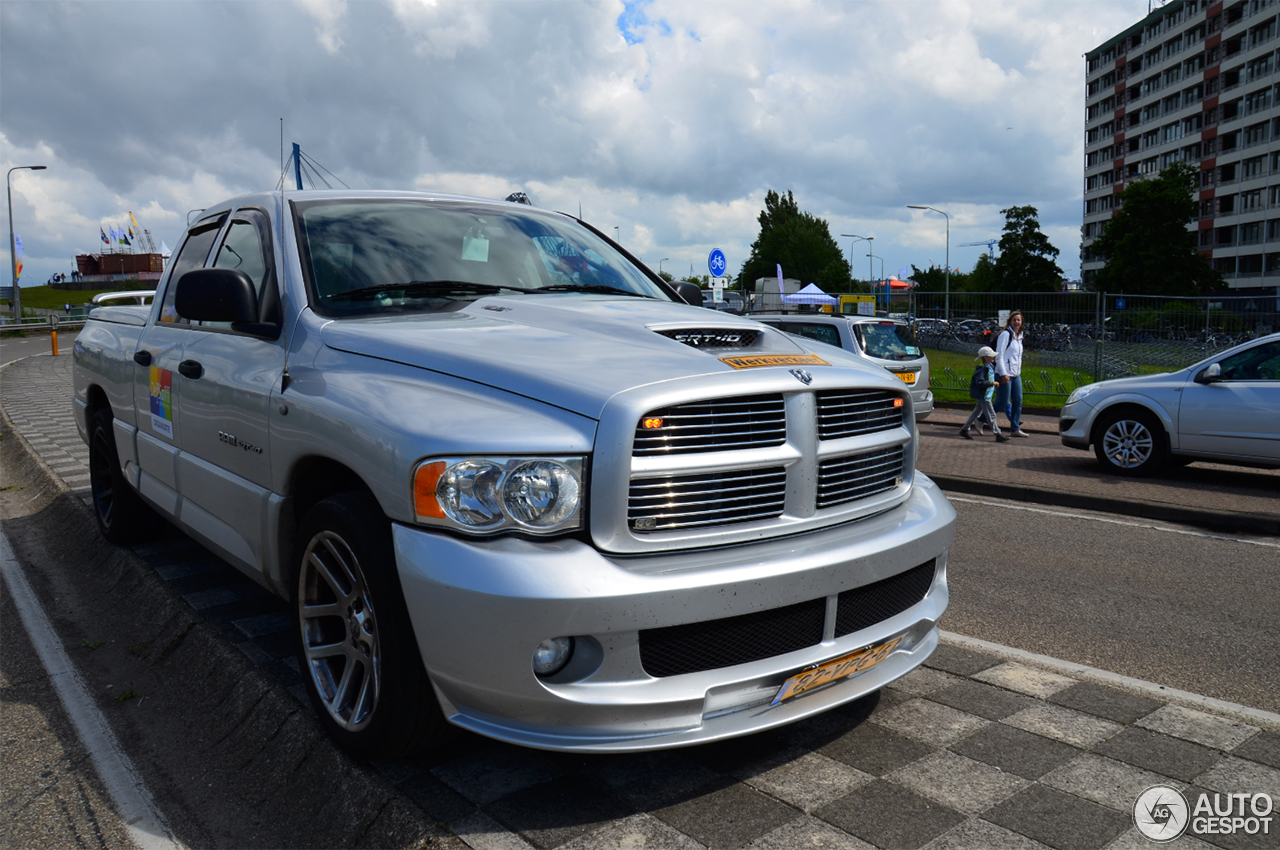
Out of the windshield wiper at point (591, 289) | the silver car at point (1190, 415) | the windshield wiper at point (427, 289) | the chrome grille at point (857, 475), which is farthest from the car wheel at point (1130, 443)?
the windshield wiper at point (427, 289)

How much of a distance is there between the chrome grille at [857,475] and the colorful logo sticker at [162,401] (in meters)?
3.19

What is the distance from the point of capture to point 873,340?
577 inches


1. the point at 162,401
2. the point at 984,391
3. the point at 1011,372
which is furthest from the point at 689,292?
the point at 1011,372

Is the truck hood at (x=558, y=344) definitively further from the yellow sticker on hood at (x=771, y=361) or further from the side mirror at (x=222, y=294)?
the side mirror at (x=222, y=294)

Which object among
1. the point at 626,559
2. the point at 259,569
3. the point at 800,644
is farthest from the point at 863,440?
the point at 259,569

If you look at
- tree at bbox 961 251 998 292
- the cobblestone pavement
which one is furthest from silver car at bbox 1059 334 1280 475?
tree at bbox 961 251 998 292

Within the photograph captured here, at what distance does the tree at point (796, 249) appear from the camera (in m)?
112

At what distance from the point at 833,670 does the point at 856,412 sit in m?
0.80

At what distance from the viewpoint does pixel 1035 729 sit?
3.22m

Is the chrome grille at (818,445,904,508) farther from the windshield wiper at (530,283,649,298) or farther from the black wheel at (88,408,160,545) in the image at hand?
the black wheel at (88,408,160,545)

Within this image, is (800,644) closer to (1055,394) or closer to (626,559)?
(626,559)

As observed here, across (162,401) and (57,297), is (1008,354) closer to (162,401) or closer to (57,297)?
(162,401)

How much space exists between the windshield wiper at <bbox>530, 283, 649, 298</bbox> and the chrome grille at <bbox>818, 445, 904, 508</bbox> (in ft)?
4.91

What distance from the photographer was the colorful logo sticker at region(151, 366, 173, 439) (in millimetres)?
4531
